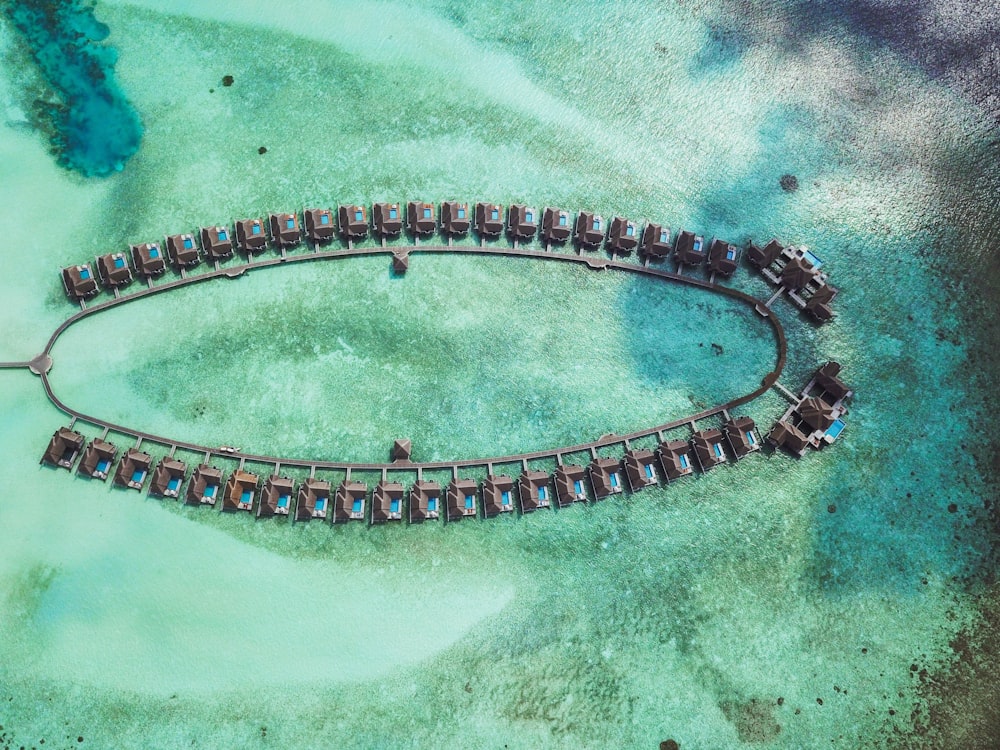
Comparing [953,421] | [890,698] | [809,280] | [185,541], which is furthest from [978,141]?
[185,541]

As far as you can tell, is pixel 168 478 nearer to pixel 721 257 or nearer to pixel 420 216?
pixel 420 216

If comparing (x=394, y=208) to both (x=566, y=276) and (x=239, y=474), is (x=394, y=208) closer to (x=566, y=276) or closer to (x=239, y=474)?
(x=566, y=276)

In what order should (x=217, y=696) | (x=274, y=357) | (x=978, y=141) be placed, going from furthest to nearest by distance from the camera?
(x=978, y=141)
(x=274, y=357)
(x=217, y=696)

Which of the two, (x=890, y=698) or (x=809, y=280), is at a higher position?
(x=809, y=280)

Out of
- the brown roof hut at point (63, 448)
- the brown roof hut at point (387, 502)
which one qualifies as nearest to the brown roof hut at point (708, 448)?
the brown roof hut at point (387, 502)

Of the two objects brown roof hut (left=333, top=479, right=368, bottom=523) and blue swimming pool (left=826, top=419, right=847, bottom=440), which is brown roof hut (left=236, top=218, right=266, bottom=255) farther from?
blue swimming pool (left=826, top=419, right=847, bottom=440)

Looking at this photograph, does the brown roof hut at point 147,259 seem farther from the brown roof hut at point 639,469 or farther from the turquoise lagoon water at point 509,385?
the brown roof hut at point 639,469

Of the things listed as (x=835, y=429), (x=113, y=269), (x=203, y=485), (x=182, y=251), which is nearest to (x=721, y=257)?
(x=835, y=429)
